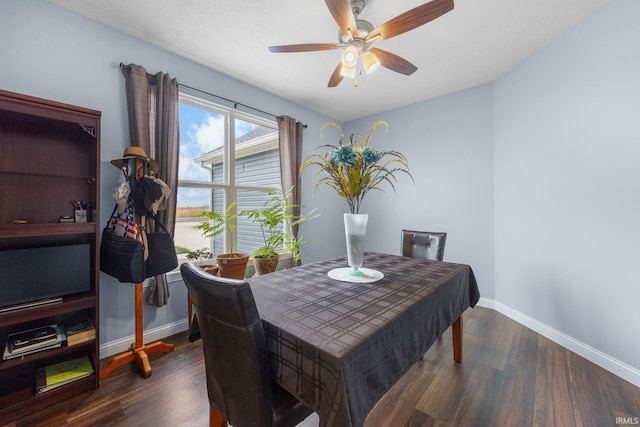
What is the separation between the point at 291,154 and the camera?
3432 mm

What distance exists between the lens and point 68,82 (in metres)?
1.89

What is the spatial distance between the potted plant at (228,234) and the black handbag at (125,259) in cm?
74

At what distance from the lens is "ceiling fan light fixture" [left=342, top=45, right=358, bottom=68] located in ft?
5.59

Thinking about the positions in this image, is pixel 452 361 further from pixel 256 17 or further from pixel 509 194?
pixel 256 17

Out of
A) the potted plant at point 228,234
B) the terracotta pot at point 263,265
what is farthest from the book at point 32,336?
the terracotta pot at point 263,265

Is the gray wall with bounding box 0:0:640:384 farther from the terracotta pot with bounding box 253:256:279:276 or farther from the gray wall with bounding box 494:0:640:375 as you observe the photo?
the terracotta pot with bounding box 253:256:279:276

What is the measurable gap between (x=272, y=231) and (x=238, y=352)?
2326 millimetres

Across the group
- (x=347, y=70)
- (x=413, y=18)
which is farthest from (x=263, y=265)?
(x=413, y=18)

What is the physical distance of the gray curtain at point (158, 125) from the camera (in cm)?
210

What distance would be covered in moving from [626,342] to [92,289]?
3.79m

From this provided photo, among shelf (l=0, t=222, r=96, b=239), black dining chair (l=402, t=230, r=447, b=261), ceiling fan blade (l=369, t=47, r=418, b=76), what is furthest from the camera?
black dining chair (l=402, t=230, r=447, b=261)

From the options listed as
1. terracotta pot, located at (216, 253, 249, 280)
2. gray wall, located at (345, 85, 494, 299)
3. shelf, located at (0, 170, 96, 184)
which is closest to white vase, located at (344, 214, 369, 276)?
terracotta pot, located at (216, 253, 249, 280)

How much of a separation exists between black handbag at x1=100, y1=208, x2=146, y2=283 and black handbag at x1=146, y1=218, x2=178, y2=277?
0.18m

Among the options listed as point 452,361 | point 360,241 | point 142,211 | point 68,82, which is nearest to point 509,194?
point 452,361
